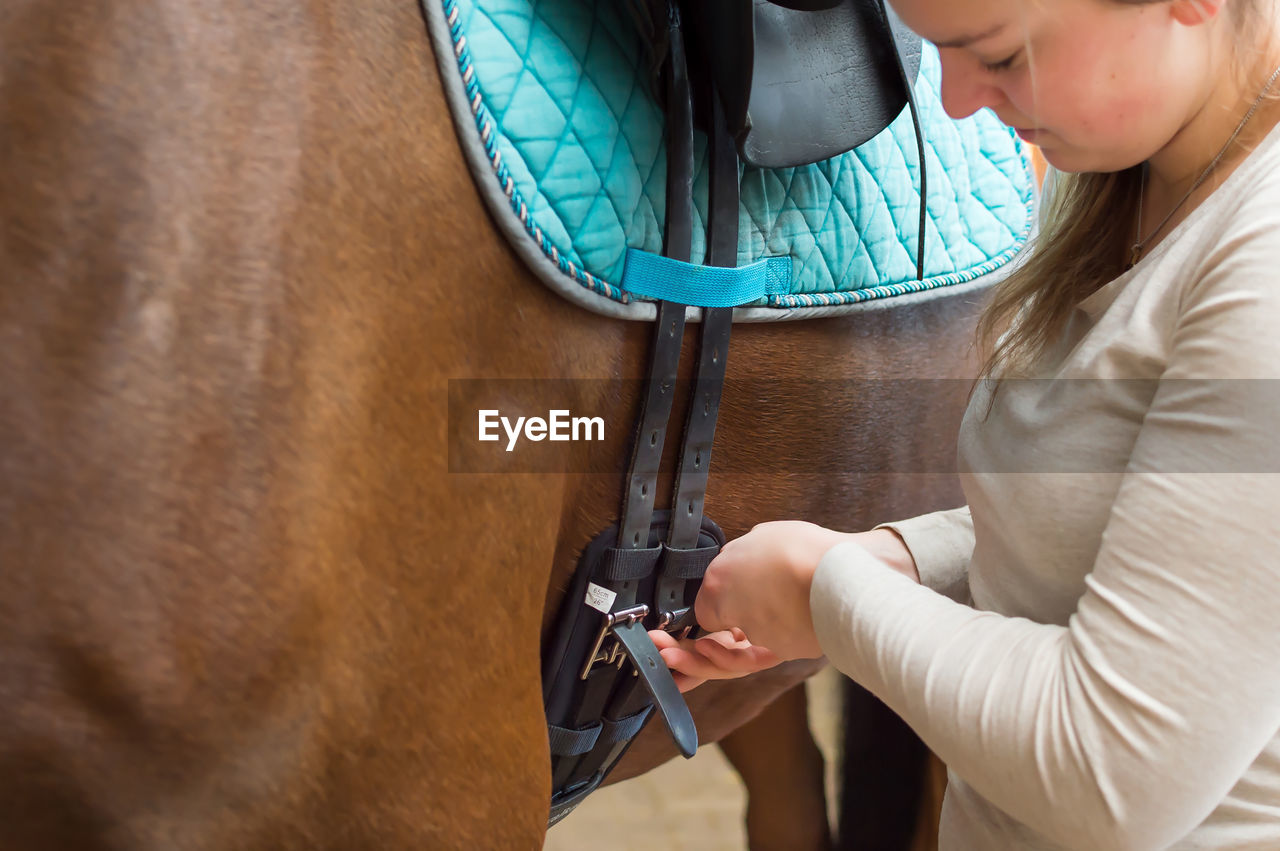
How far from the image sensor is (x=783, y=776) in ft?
4.71

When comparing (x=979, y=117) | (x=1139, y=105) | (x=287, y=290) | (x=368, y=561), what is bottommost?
(x=368, y=561)

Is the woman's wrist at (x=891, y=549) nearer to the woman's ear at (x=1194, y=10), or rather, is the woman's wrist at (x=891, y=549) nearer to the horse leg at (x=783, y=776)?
the woman's ear at (x=1194, y=10)

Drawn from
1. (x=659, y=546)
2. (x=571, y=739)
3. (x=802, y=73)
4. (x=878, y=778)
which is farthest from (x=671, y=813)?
(x=802, y=73)

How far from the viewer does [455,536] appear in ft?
1.93

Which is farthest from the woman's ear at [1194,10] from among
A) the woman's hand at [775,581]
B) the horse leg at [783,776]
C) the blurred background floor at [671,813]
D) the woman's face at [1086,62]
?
the blurred background floor at [671,813]

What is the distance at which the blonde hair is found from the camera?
0.58 meters

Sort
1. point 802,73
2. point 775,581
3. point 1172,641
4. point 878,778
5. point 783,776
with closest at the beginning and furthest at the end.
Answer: point 1172,641
point 775,581
point 802,73
point 878,778
point 783,776

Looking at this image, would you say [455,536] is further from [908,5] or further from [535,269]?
[908,5]

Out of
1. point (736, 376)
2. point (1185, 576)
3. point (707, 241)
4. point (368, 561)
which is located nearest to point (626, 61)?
point (707, 241)

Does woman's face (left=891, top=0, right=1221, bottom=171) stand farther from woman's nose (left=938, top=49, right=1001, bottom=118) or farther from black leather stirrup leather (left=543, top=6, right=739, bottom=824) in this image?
black leather stirrup leather (left=543, top=6, right=739, bottom=824)

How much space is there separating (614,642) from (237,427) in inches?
14.4

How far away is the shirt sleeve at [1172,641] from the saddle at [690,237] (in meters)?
0.32

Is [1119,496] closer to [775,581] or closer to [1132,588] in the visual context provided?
[1132,588]

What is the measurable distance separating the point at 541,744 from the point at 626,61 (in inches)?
17.7
